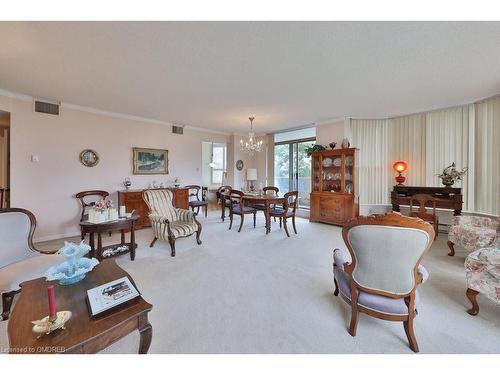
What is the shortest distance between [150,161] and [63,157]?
168cm

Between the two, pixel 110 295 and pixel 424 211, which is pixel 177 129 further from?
pixel 424 211

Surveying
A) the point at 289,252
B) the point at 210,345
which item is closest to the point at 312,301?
the point at 210,345

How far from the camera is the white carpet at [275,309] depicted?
5.21ft

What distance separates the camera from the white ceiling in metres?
2.02

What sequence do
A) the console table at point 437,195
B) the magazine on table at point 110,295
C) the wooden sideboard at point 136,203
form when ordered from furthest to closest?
the wooden sideboard at point 136,203 → the console table at point 437,195 → the magazine on table at point 110,295

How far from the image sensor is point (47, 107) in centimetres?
400

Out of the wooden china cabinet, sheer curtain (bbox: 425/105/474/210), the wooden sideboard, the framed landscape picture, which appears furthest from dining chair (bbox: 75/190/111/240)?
sheer curtain (bbox: 425/105/474/210)

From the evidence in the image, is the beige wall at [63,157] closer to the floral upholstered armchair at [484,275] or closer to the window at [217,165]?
the window at [217,165]

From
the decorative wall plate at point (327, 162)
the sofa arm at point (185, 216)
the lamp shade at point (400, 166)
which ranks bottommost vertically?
the sofa arm at point (185, 216)

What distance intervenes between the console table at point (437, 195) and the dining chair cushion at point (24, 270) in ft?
18.6

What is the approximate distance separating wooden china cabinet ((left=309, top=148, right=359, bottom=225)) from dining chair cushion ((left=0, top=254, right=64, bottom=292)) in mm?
5045

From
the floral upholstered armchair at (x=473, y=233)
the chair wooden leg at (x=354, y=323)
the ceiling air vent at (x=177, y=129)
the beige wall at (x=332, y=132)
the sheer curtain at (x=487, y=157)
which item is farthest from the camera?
the ceiling air vent at (x=177, y=129)

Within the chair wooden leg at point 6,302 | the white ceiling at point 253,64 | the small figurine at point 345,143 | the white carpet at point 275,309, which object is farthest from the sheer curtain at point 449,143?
the chair wooden leg at point 6,302

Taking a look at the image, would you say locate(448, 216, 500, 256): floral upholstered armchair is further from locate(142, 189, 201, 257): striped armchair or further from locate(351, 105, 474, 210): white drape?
locate(142, 189, 201, 257): striped armchair
